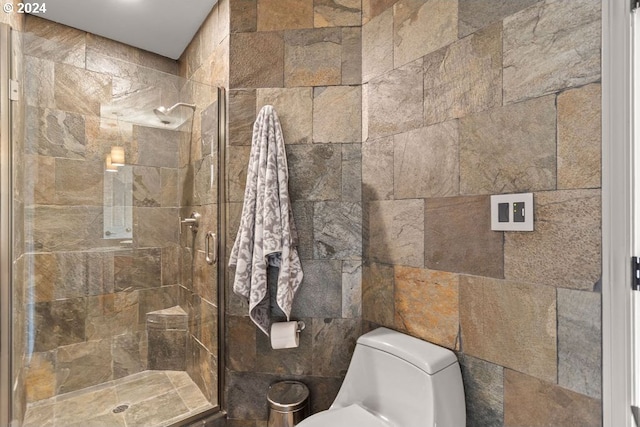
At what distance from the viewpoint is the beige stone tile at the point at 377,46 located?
1546 mm

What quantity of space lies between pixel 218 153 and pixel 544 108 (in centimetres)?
153

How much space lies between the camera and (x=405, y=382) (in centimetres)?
124

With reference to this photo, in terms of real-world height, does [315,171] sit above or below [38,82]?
below

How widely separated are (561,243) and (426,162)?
1.93 ft

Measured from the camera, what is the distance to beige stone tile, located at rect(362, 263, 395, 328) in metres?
1.55

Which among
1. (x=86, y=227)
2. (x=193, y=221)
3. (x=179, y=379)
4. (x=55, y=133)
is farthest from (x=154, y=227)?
(x=179, y=379)

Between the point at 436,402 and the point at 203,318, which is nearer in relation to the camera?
the point at 436,402

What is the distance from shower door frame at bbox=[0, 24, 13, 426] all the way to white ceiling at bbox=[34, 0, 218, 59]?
822 millimetres

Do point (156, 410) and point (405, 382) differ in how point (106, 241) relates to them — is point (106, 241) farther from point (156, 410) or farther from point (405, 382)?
point (405, 382)

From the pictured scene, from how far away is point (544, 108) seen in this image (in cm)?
104

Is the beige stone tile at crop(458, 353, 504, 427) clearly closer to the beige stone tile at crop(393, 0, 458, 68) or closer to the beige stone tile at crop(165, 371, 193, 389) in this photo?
the beige stone tile at crop(393, 0, 458, 68)

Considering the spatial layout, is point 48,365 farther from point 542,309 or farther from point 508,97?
point 508,97

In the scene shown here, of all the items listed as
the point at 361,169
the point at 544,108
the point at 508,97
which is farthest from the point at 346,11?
the point at 544,108

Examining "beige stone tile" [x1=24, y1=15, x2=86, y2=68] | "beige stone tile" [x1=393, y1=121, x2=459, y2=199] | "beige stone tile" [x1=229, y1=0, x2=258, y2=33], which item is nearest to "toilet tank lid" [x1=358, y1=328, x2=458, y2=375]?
"beige stone tile" [x1=393, y1=121, x2=459, y2=199]
